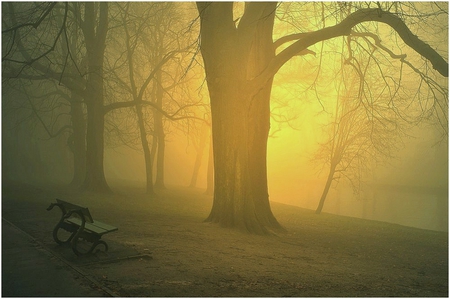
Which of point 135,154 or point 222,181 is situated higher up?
point 135,154

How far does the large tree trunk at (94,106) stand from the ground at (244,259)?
5917mm

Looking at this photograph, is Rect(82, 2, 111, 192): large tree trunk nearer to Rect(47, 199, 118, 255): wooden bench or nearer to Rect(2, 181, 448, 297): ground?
Rect(2, 181, 448, 297): ground

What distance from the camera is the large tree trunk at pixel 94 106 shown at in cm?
2002

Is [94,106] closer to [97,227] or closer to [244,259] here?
[97,227]

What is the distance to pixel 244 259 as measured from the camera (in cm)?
819

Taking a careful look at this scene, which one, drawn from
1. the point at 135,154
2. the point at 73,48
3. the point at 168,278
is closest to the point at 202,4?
the point at 168,278

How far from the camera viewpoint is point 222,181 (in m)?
11.6

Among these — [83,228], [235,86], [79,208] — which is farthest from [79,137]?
[83,228]

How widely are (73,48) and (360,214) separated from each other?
65.0 ft

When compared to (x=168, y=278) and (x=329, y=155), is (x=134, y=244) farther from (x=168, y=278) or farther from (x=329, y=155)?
(x=329, y=155)

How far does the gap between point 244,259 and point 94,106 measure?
46.0 feet

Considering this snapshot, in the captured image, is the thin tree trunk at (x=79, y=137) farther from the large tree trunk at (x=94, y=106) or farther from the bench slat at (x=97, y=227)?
the bench slat at (x=97, y=227)

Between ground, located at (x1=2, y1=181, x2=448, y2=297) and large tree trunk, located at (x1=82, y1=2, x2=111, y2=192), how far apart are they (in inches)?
233

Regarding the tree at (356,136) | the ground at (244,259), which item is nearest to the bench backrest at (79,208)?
the ground at (244,259)
